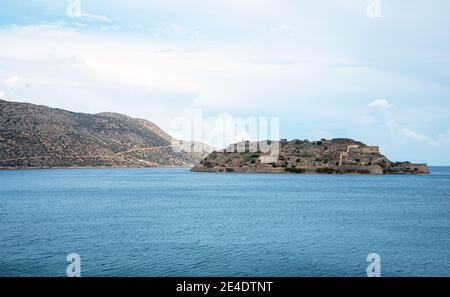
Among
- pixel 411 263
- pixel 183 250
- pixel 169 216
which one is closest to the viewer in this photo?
pixel 411 263

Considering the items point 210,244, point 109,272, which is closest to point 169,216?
point 210,244

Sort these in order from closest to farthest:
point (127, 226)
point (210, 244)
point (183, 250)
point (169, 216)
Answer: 1. point (183, 250)
2. point (210, 244)
3. point (127, 226)
4. point (169, 216)

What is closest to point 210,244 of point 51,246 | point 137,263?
point 137,263

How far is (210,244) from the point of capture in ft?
154

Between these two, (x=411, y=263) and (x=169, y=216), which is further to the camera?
(x=169, y=216)
